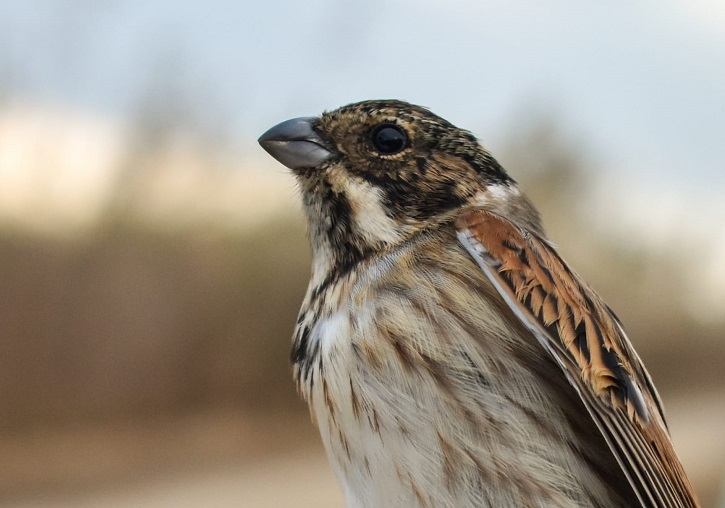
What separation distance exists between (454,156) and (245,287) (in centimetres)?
319

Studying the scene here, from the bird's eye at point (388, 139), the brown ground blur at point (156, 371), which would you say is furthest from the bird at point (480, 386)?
the brown ground blur at point (156, 371)

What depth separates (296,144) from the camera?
1.26 metres

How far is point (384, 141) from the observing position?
48.8 inches

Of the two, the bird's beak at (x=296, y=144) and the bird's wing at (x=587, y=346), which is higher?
the bird's beak at (x=296, y=144)

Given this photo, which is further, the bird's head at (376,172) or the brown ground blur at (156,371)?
the brown ground blur at (156,371)

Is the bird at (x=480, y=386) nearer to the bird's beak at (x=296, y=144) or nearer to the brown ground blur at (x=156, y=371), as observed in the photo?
the bird's beak at (x=296, y=144)

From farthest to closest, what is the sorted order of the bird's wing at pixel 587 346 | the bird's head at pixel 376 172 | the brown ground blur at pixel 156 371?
the brown ground blur at pixel 156 371 < the bird's head at pixel 376 172 < the bird's wing at pixel 587 346

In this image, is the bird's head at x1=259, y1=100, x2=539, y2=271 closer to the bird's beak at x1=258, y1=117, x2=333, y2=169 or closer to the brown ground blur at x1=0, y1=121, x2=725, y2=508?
the bird's beak at x1=258, y1=117, x2=333, y2=169

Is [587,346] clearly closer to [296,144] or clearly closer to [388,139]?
[388,139]

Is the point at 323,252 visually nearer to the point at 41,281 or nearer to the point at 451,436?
the point at 451,436

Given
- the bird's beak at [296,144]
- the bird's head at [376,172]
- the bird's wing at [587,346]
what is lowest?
the bird's wing at [587,346]

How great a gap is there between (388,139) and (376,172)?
0.06 m

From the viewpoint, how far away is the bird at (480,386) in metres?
1.01

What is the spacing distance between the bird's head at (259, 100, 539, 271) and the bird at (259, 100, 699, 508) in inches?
2.6
